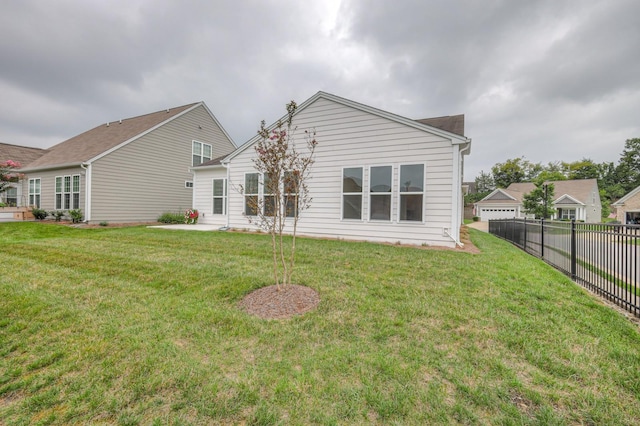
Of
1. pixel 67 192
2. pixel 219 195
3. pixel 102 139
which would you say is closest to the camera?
pixel 219 195

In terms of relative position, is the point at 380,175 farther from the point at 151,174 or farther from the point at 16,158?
the point at 16,158

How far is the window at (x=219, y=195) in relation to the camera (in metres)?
12.7

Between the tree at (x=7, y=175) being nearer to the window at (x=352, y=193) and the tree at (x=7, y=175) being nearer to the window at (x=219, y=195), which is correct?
the window at (x=219, y=195)

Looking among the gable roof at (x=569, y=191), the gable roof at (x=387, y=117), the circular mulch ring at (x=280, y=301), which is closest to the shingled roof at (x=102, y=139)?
the gable roof at (x=387, y=117)

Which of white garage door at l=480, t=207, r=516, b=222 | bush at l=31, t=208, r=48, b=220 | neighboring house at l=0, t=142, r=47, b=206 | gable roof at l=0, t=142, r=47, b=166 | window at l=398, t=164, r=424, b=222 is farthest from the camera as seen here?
white garage door at l=480, t=207, r=516, b=222

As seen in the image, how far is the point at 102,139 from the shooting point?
52.6ft

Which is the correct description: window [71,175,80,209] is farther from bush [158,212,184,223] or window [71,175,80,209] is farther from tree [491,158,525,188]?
tree [491,158,525,188]

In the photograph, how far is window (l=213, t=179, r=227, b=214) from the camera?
41.6 ft

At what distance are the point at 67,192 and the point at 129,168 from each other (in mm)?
3451

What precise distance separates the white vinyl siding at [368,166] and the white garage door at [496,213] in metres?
33.6

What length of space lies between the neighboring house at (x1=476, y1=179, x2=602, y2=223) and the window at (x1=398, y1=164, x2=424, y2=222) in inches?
1254

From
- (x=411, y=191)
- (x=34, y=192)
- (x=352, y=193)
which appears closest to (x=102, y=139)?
(x=34, y=192)

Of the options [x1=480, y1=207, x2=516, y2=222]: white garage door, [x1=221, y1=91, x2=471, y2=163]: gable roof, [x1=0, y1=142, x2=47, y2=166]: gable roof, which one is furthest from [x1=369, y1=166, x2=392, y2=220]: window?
[x1=480, y1=207, x2=516, y2=222]: white garage door

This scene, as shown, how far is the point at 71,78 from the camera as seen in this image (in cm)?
1454
